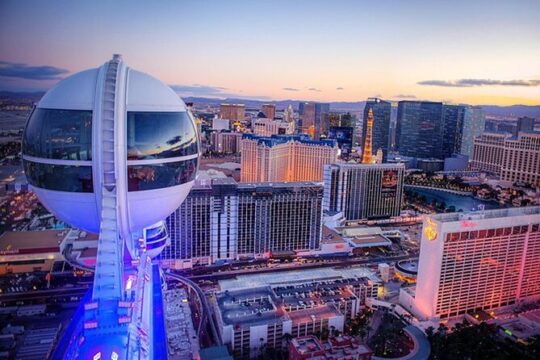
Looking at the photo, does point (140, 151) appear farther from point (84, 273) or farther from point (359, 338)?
point (84, 273)

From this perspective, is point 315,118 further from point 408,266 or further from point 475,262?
point 475,262

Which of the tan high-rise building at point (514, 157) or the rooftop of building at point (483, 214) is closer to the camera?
the rooftop of building at point (483, 214)

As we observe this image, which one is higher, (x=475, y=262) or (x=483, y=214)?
(x=483, y=214)

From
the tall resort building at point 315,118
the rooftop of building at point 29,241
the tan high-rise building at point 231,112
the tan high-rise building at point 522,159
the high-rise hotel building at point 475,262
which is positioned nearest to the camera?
the high-rise hotel building at point 475,262

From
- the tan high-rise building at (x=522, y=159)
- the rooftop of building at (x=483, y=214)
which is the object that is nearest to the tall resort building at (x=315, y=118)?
the tan high-rise building at (x=522, y=159)

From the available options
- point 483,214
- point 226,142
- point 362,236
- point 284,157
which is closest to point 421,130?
point 226,142

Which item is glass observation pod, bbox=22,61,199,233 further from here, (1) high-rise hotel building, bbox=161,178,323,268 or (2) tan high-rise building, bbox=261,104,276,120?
(2) tan high-rise building, bbox=261,104,276,120

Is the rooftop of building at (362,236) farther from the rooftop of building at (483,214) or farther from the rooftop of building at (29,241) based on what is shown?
the rooftop of building at (29,241)
